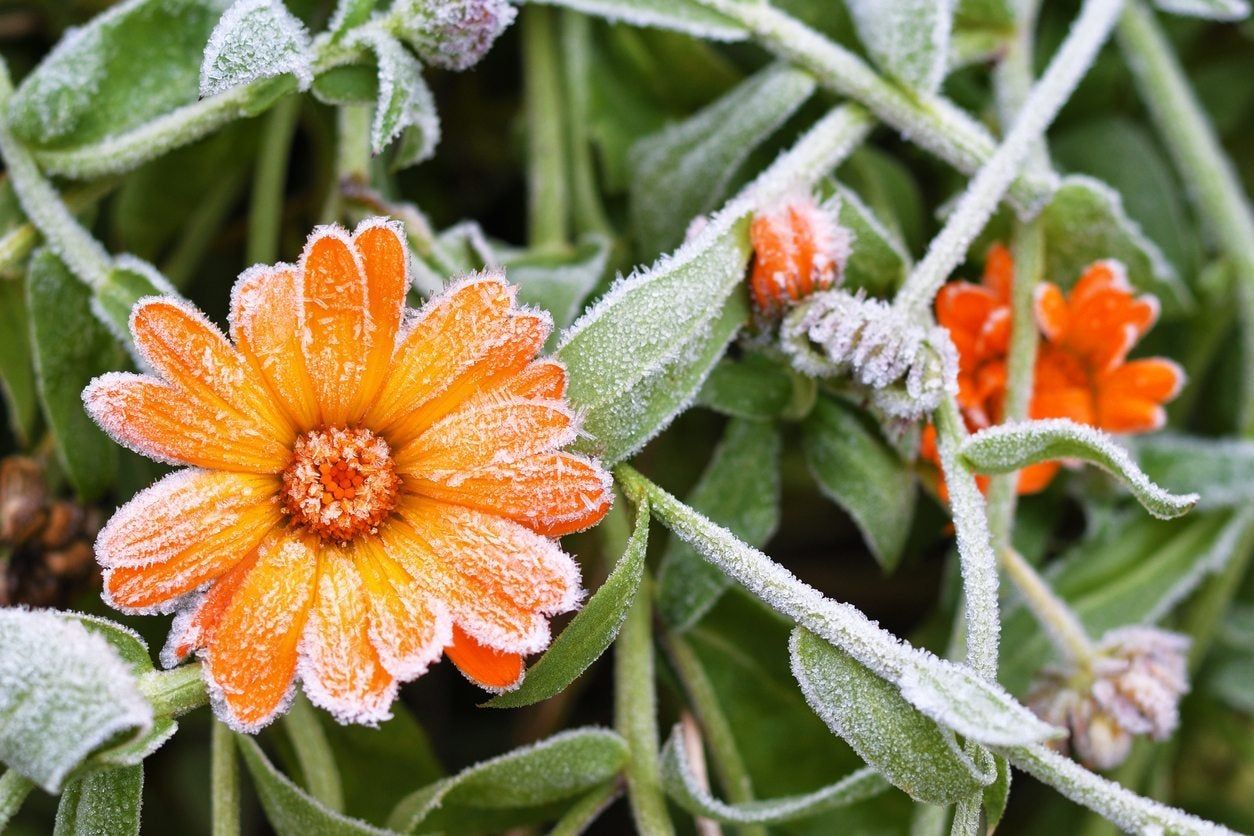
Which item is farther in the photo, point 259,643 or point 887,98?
point 887,98

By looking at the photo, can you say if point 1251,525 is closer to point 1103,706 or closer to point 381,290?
point 1103,706

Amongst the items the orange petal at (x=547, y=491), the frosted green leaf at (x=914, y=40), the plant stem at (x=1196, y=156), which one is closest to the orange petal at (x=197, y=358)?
the orange petal at (x=547, y=491)

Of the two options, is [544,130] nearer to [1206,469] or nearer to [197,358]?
[197,358]

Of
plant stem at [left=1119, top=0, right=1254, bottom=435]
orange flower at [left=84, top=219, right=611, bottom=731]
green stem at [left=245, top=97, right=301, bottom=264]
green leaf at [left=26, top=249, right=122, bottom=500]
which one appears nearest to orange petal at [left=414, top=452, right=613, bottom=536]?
orange flower at [left=84, top=219, right=611, bottom=731]

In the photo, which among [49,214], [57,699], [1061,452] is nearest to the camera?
[57,699]

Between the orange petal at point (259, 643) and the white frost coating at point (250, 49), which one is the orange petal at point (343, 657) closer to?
the orange petal at point (259, 643)

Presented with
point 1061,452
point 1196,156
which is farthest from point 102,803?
point 1196,156
